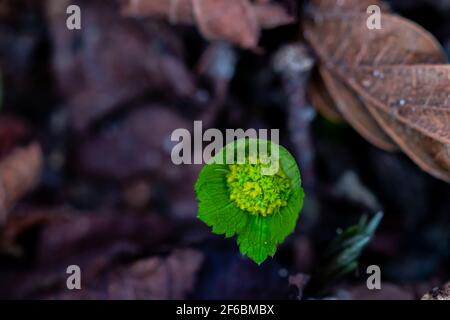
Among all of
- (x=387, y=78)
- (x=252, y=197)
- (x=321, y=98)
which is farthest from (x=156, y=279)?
(x=387, y=78)

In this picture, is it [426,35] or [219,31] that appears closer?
[426,35]

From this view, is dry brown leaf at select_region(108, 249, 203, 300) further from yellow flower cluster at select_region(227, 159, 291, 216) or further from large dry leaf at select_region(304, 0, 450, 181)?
large dry leaf at select_region(304, 0, 450, 181)

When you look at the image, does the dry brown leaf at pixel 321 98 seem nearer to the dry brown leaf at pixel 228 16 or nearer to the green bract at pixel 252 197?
the dry brown leaf at pixel 228 16

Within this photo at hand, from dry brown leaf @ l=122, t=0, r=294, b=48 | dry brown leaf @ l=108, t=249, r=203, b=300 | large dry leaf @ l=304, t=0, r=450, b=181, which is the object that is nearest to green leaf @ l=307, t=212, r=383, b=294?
large dry leaf @ l=304, t=0, r=450, b=181

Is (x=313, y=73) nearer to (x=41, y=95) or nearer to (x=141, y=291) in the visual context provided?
(x=141, y=291)
